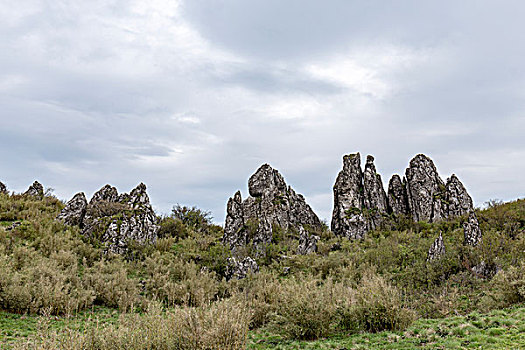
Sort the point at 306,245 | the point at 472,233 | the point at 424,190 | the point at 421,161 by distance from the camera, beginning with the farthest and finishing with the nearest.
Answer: the point at 421,161 < the point at 424,190 < the point at 306,245 < the point at 472,233

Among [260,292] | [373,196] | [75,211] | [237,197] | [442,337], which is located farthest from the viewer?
[373,196]

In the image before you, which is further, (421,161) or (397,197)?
(421,161)

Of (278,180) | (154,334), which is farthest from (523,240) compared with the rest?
(278,180)

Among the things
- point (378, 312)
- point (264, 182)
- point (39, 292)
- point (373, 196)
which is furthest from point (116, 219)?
point (373, 196)

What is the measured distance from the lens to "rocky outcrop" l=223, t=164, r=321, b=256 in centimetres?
1980

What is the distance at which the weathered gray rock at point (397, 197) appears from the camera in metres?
25.8

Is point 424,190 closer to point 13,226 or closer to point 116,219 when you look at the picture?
point 116,219

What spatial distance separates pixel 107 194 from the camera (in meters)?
23.9

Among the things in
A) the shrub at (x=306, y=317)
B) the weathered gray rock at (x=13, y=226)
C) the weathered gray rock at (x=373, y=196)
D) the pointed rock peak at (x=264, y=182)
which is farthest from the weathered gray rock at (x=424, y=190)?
the weathered gray rock at (x=13, y=226)

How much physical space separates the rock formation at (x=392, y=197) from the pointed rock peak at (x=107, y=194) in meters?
15.7

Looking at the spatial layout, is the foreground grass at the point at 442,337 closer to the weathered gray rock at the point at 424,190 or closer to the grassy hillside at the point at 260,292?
the grassy hillside at the point at 260,292

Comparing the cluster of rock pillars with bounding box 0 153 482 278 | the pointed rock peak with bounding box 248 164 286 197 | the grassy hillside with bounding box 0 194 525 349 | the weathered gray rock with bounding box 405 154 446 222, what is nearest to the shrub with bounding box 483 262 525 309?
the grassy hillside with bounding box 0 194 525 349

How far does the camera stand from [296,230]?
79.9 ft

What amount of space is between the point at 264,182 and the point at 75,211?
12.8 metres
